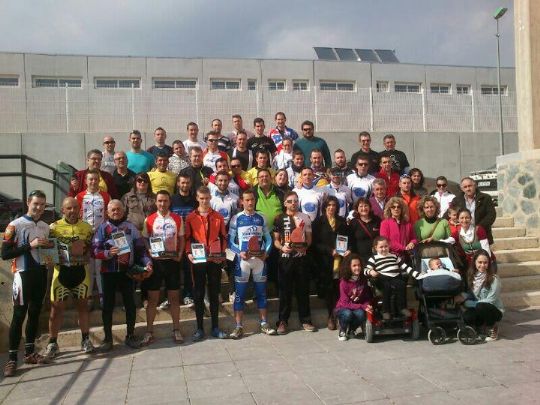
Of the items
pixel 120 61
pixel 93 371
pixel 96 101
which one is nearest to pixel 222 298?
pixel 93 371

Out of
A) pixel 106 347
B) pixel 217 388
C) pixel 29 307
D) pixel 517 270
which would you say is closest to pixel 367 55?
pixel 517 270

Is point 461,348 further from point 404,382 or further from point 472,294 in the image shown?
point 404,382

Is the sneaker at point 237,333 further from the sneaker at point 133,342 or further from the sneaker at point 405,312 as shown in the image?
the sneaker at point 405,312

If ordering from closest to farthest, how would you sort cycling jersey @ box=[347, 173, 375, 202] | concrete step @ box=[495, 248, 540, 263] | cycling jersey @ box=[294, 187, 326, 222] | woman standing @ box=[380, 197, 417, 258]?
woman standing @ box=[380, 197, 417, 258] < cycling jersey @ box=[294, 187, 326, 222] < cycling jersey @ box=[347, 173, 375, 202] < concrete step @ box=[495, 248, 540, 263]

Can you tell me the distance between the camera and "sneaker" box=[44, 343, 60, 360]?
19.0ft

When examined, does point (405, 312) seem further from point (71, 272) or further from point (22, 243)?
point (22, 243)

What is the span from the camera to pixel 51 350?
5848 mm

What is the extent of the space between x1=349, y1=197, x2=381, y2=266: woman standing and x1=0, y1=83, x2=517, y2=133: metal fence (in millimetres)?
11480

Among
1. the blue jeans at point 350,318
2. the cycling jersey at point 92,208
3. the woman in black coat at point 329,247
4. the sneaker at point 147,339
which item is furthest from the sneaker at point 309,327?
the cycling jersey at point 92,208

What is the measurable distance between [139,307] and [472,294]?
4.37 m

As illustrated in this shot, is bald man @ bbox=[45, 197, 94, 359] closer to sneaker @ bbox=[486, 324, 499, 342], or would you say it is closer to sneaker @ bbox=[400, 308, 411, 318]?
sneaker @ bbox=[400, 308, 411, 318]

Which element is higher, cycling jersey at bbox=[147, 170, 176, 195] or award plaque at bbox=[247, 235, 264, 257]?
cycling jersey at bbox=[147, 170, 176, 195]

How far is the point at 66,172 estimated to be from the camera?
378 inches

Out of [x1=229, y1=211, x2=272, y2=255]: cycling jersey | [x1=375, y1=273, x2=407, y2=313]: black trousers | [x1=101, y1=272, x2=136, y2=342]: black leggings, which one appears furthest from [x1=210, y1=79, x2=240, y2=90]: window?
[x1=375, y1=273, x2=407, y2=313]: black trousers
